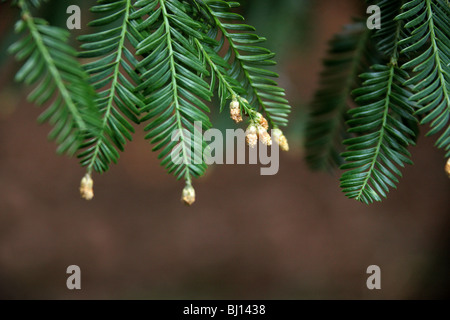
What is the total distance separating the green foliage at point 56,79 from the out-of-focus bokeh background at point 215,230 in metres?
1.16

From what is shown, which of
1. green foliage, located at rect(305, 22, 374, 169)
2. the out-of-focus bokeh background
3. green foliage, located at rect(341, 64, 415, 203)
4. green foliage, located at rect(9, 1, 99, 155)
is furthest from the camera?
the out-of-focus bokeh background

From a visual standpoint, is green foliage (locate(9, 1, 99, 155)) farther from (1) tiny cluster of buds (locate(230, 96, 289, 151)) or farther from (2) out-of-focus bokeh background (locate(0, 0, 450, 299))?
(2) out-of-focus bokeh background (locate(0, 0, 450, 299))

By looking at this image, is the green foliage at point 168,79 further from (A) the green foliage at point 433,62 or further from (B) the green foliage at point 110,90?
(A) the green foliage at point 433,62

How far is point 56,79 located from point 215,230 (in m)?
1.28

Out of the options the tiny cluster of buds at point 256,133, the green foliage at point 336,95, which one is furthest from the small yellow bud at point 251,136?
the green foliage at point 336,95

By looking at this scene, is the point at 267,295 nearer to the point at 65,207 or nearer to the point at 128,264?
the point at 128,264

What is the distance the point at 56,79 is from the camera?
0.24 m

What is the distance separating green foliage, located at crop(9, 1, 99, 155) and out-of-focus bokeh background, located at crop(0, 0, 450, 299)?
116 cm

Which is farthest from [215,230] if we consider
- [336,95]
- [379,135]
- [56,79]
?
[56,79]

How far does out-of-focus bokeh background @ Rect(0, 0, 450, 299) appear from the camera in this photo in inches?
55.2

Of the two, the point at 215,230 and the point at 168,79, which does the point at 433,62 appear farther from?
the point at 215,230

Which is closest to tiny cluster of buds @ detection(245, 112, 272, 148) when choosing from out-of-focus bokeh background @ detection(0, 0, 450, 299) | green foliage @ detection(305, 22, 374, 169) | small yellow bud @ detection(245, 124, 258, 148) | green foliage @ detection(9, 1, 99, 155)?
small yellow bud @ detection(245, 124, 258, 148)

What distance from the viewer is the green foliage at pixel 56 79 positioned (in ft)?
0.79

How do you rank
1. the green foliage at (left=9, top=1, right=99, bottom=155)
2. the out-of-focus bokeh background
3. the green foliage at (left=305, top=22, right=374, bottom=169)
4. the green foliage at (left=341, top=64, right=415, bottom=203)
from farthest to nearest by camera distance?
the out-of-focus bokeh background, the green foliage at (left=305, top=22, right=374, bottom=169), the green foliage at (left=341, top=64, right=415, bottom=203), the green foliage at (left=9, top=1, right=99, bottom=155)
